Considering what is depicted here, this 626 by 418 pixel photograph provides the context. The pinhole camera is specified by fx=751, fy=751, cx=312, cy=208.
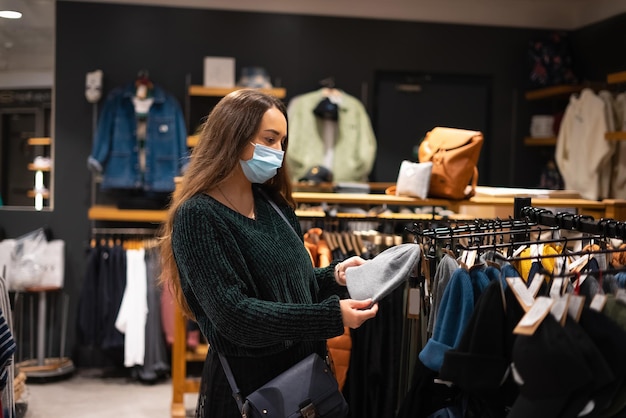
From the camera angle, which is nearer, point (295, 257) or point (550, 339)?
point (550, 339)

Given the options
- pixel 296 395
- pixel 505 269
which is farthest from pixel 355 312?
pixel 505 269

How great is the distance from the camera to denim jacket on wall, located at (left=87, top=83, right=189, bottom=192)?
538 cm

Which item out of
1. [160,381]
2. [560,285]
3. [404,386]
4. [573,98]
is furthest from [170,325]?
[560,285]

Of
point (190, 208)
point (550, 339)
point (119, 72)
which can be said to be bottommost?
point (550, 339)

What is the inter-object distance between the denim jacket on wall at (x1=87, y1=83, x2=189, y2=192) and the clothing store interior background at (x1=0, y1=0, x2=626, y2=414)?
238mm

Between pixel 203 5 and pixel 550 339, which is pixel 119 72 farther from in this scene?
pixel 550 339

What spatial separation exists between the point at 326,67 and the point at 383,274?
405 cm

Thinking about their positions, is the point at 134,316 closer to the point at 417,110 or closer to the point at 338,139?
the point at 338,139

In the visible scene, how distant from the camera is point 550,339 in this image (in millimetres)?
1525

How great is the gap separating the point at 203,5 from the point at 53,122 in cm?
143

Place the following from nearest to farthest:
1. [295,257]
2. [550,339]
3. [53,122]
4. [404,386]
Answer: [550,339], [295,257], [404,386], [53,122]

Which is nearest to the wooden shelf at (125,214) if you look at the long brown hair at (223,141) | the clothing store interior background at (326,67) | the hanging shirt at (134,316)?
the clothing store interior background at (326,67)

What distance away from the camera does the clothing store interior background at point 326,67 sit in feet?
18.4

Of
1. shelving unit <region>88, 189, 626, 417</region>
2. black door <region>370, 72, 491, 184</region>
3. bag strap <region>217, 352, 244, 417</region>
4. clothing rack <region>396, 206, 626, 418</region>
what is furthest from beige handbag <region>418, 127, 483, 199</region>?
black door <region>370, 72, 491, 184</region>
